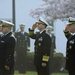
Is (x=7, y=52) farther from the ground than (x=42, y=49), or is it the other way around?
(x=7, y=52)

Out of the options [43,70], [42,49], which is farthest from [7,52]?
[43,70]

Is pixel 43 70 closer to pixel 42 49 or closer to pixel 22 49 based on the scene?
pixel 42 49

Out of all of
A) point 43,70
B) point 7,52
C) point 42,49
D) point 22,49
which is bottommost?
point 22,49

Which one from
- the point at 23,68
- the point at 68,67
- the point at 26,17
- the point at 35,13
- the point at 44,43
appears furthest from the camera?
the point at 26,17

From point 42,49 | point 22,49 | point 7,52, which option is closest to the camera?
point 7,52

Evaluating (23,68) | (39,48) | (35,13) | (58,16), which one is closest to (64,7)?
(58,16)

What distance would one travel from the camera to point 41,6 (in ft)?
73.3

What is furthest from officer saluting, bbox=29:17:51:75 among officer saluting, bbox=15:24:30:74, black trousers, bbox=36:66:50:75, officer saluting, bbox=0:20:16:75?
officer saluting, bbox=15:24:30:74

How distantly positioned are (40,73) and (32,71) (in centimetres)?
773

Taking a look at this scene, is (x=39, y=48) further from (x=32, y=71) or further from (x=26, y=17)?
(x=26, y=17)

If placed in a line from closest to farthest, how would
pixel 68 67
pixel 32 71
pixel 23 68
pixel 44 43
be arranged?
pixel 68 67 → pixel 44 43 → pixel 23 68 → pixel 32 71

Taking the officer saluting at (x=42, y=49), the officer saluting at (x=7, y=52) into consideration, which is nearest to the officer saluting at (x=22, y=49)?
the officer saluting at (x=42, y=49)

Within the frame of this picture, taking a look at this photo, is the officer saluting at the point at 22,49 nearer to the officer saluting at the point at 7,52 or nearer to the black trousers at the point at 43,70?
the black trousers at the point at 43,70

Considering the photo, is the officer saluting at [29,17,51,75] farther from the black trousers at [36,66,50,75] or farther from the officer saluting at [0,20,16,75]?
the officer saluting at [0,20,16,75]
